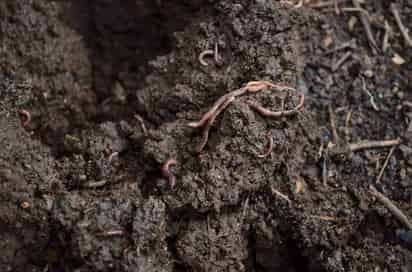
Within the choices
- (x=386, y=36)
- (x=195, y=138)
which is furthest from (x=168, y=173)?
(x=386, y=36)

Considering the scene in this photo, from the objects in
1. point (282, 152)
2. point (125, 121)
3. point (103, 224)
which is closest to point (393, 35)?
point (282, 152)

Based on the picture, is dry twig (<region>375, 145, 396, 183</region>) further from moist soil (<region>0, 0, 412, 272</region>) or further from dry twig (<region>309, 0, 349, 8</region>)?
dry twig (<region>309, 0, 349, 8</region>)

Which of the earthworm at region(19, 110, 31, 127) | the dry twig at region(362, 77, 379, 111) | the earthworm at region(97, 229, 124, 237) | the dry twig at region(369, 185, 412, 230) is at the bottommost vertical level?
the earthworm at region(97, 229, 124, 237)

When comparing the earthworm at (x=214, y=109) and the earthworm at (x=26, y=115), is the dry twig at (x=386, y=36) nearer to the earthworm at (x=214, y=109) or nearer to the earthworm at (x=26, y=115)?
the earthworm at (x=214, y=109)

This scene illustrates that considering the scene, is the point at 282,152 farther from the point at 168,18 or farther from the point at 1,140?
the point at 1,140

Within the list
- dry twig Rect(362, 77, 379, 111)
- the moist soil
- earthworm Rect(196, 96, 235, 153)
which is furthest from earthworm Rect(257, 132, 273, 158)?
dry twig Rect(362, 77, 379, 111)

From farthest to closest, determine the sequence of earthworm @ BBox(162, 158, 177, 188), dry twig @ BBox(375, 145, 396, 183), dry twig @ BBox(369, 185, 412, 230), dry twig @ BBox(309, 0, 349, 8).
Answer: dry twig @ BBox(309, 0, 349, 8) < dry twig @ BBox(375, 145, 396, 183) < dry twig @ BBox(369, 185, 412, 230) < earthworm @ BBox(162, 158, 177, 188)
